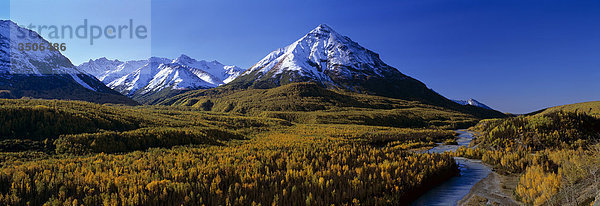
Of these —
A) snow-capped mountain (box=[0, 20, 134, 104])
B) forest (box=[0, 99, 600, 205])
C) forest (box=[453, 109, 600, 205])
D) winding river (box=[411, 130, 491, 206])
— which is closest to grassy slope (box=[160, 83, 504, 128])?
forest (box=[453, 109, 600, 205])

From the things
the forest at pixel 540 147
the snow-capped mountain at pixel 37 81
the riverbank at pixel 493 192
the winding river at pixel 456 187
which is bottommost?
the winding river at pixel 456 187

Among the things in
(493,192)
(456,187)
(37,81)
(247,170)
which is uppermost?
(37,81)

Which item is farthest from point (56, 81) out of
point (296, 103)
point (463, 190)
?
point (463, 190)

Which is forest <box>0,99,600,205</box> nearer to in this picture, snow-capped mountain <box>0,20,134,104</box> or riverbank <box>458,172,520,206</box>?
riverbank <box>458,172,520,206</box>

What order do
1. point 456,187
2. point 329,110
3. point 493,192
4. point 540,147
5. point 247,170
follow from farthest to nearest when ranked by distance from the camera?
point 329,110 < point 540,147 < point 247,170 < point 456,187 < point 493,192

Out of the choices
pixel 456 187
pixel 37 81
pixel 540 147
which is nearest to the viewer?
pixel 456 187

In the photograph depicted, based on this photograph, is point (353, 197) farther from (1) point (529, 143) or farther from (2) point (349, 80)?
(2) point (349, 80)

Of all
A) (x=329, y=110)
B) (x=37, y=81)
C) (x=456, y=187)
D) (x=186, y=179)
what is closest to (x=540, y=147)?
(x=456, y=187)

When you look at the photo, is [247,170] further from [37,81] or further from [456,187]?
[37,81]

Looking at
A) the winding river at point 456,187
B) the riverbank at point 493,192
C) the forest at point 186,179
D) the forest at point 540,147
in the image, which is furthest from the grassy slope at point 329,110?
the riverbank at point 493,192

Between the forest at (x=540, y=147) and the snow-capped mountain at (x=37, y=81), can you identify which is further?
the snow-capped mountain at (x=37, y=81)

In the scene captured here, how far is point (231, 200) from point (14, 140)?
18.7 m

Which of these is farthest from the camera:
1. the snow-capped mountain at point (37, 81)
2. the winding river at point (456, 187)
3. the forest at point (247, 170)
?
the snow-capped mountain at point (37, 81)

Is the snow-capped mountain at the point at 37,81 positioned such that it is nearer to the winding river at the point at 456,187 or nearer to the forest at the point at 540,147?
the winding river at the point at 456,187
